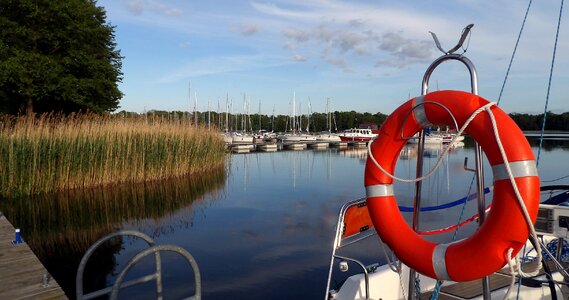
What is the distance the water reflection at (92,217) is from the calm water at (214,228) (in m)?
0.02

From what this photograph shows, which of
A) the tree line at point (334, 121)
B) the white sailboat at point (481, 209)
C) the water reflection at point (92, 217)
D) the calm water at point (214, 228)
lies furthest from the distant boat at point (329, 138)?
the white sailboat at point (481, 209)

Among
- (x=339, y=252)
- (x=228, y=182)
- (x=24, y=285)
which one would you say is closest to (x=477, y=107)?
(x=24, y=285)

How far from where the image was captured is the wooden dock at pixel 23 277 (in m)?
3.74

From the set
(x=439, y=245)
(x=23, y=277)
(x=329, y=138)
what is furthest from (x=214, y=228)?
(x=329, y=138)

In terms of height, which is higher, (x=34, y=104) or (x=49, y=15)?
(x=49, y=15)

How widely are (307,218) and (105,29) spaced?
18.2 metres

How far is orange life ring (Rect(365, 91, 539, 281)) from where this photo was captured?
7.63ft

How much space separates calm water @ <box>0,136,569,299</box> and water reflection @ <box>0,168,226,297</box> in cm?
2

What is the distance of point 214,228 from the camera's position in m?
9.12

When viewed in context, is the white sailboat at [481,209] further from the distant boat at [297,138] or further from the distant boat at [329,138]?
the distant boat at [329,138]

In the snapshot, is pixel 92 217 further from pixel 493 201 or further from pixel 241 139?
pixel 241 139

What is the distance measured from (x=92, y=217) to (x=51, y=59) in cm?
1301

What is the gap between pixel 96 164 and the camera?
41.4 ft

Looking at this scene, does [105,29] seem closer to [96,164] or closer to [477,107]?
[96,164]
